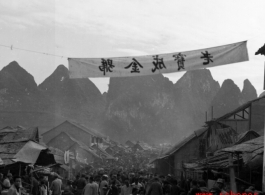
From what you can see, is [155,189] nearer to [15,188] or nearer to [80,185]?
[80,185]

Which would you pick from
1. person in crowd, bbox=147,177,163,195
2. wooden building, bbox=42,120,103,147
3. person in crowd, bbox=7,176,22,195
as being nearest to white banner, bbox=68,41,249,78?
person in crowd, bbox=147,177,163,195

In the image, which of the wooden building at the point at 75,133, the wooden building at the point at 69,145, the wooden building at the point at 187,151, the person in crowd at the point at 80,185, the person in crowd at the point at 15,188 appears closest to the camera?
the person in crowd at the point at 15,188

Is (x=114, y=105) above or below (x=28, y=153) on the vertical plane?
above

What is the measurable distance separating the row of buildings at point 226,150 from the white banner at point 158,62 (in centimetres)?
313

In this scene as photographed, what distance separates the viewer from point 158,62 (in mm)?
14203

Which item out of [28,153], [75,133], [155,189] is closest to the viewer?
[155,189]

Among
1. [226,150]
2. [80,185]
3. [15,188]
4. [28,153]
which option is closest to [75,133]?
[28,153]

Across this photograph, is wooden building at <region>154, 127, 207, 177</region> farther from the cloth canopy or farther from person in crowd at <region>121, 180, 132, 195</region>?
the cloth canopy

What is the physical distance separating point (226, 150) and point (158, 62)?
13.2ft

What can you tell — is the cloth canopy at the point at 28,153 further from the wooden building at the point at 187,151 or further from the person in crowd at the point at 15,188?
the wooden building at the point at 187,151

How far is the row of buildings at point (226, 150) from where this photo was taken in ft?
41.8

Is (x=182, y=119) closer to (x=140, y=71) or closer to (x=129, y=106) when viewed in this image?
(x=129, y=106)

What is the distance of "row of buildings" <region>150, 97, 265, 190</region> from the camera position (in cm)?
1273

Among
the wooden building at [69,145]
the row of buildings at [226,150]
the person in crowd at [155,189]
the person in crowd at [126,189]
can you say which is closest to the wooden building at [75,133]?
the wooden building at [69,145]
